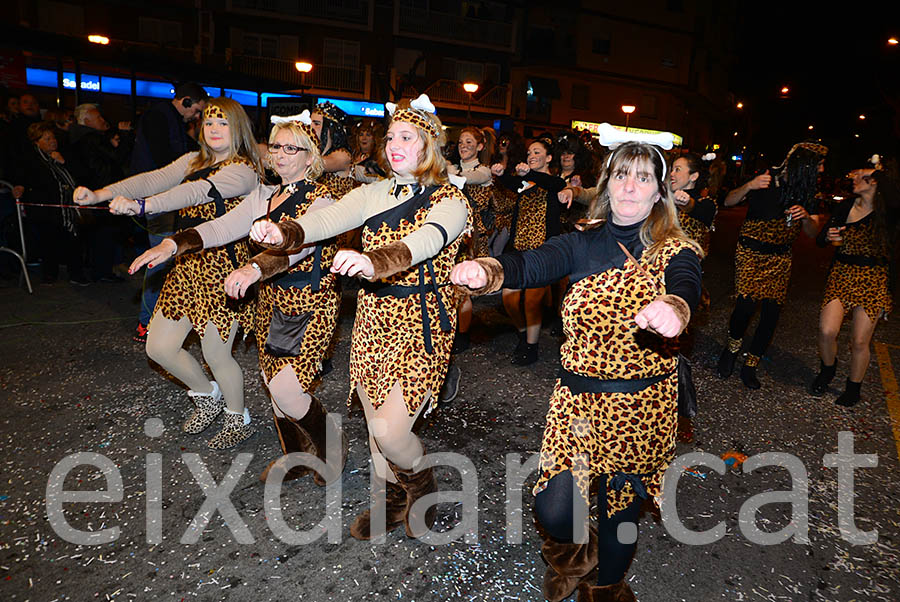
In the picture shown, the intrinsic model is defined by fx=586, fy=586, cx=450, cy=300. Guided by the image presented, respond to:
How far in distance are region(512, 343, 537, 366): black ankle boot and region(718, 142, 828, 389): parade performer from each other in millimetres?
1876

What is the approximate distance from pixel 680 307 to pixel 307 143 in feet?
7.66

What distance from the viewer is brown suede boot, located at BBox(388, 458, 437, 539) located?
10.1ft

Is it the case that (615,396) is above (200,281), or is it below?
below

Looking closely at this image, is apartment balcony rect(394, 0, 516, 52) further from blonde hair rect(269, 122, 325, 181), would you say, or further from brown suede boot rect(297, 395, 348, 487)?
brown suede boot rect(297, 395, 348, 487)

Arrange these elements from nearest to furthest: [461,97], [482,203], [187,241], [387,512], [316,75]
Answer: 1. [187,241]
2. [387,512]
3. [482,203]
4. [316,75]
5. [461,97]

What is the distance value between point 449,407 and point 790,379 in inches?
144

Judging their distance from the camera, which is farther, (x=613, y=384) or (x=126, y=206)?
(x=126, y=206)

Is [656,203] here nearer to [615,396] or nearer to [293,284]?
[615,396]

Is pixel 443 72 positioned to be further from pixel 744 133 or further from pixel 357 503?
pixel 744 133

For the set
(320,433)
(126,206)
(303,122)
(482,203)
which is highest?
(303,122)

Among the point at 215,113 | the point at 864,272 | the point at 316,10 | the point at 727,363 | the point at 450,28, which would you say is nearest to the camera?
the point at 215,113

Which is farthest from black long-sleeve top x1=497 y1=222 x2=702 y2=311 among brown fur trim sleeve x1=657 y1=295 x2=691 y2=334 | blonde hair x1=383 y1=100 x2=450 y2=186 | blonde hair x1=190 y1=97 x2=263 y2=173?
blonde hair x1=190 y1=97 x2=263 y2=173

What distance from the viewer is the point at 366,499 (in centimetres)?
350

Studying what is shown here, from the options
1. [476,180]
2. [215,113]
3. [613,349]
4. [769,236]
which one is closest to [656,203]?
[613,349]
